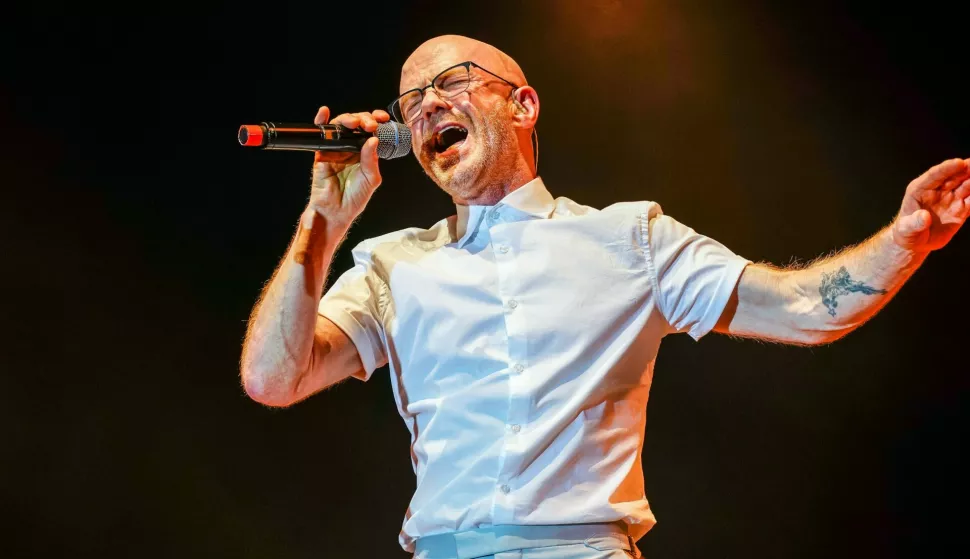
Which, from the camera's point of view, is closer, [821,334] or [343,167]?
[821,334]

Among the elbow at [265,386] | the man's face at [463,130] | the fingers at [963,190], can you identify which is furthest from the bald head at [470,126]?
the fingers at [963,190]

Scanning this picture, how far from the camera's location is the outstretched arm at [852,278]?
1594 mm

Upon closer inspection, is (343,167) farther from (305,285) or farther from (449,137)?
(449,137)

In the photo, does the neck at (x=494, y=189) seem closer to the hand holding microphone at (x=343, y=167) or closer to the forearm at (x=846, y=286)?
the hand holding microphone at (x=343, y=167)

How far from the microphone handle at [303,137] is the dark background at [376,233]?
1.44 meters

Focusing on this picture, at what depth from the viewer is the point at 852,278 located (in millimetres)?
1760

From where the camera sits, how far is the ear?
241 centimetres

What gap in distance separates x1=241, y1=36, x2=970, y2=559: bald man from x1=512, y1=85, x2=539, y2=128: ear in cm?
15

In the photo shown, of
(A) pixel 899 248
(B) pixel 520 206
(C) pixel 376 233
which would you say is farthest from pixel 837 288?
(C) pixel 376 233

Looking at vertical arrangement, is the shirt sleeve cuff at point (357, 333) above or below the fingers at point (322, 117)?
below

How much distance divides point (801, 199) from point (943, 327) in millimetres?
626

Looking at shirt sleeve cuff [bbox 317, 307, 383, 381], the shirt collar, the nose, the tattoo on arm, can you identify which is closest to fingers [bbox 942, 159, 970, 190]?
the tattoo on arm

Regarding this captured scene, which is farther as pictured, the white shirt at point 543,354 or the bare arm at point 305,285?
the bare arm at point 305,285

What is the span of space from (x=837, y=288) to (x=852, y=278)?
3 cm
